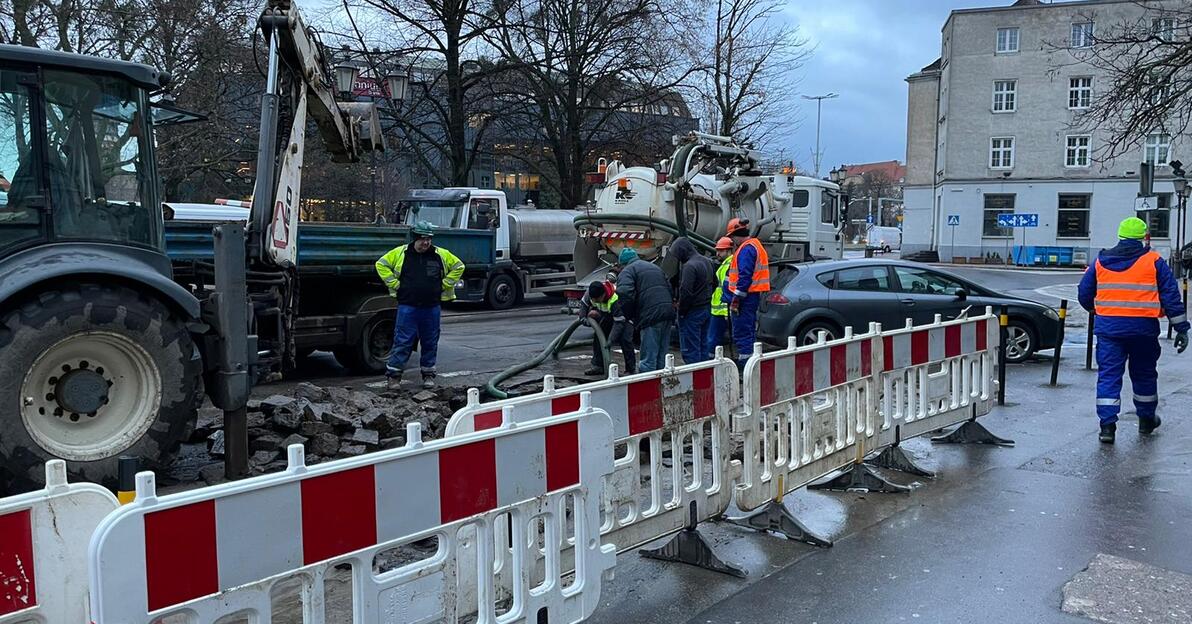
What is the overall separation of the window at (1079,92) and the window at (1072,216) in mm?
4892

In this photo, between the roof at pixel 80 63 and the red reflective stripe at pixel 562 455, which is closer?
the red reflective stripe at pixel 562 455

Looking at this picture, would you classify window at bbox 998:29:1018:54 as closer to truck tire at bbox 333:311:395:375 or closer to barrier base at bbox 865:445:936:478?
truck tire at bbox 333:311:395:375

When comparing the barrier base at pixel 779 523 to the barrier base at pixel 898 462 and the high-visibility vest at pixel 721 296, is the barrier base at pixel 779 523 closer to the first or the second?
the barrier base at pixel 898 462

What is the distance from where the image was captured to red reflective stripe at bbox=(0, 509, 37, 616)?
243 cm

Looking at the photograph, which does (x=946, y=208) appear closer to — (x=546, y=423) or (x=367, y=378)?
(x=367, y=378)

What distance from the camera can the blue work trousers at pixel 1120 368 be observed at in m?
7.77

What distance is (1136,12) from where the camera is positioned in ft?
160

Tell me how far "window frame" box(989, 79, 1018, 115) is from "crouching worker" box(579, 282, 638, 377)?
48.6m

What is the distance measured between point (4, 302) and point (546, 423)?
138 inches

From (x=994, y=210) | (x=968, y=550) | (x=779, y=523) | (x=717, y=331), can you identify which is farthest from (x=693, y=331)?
(x=994, y=210)

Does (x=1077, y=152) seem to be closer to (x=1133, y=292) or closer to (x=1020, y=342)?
(x=1020, y=342)

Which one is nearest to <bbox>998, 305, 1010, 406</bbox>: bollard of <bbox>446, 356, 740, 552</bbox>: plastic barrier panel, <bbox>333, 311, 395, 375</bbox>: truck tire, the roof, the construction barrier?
<bbox>446, 356, 740, 552</bbox>: plastic barrier panel

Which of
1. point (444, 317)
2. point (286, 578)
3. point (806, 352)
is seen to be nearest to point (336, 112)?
point (806, 352)

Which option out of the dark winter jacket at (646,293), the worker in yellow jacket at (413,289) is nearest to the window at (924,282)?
the dark winter jacket at (646,293)
